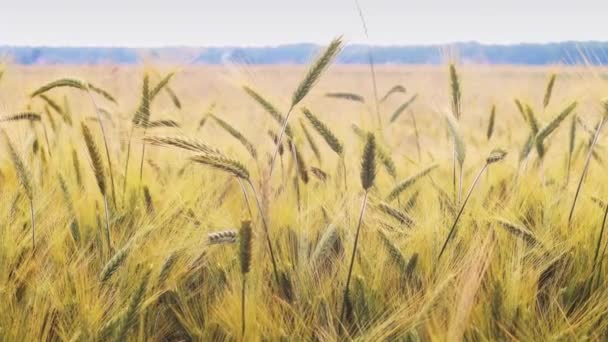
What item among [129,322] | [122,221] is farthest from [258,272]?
[122,221]

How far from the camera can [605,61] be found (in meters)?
2.18

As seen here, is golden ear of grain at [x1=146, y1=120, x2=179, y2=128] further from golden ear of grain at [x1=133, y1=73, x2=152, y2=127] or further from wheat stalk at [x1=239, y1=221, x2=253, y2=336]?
wheat stalk at [x1=239, y1=221, x2=253, y2=336]

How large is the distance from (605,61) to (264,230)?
138 cm

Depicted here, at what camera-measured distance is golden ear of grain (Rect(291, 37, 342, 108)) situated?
5.19 feet

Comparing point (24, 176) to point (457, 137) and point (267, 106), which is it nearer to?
point (267, 106)

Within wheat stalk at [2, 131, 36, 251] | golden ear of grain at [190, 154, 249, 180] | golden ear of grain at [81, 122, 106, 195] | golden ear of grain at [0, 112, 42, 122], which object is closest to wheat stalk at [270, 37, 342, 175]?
golden ear of grain at [190, 154, 249, 180]

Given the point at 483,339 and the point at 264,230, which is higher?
the point at 264,230

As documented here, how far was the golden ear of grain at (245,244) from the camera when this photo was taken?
A: 3.78 feet

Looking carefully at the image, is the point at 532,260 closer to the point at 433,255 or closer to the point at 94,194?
the point at 433,255

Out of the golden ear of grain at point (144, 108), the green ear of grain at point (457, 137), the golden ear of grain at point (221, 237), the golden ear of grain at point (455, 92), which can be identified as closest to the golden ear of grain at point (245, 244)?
the golden ear of grain at point (221, 237)

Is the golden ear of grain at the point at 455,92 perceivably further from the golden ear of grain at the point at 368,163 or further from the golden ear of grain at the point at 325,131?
the golden ear of grain at the point at 368,163

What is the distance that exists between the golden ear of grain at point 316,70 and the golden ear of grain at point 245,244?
0.49 m

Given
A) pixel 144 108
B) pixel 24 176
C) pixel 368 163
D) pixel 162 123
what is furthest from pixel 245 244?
pixel 162 123

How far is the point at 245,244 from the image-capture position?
1.17 m
